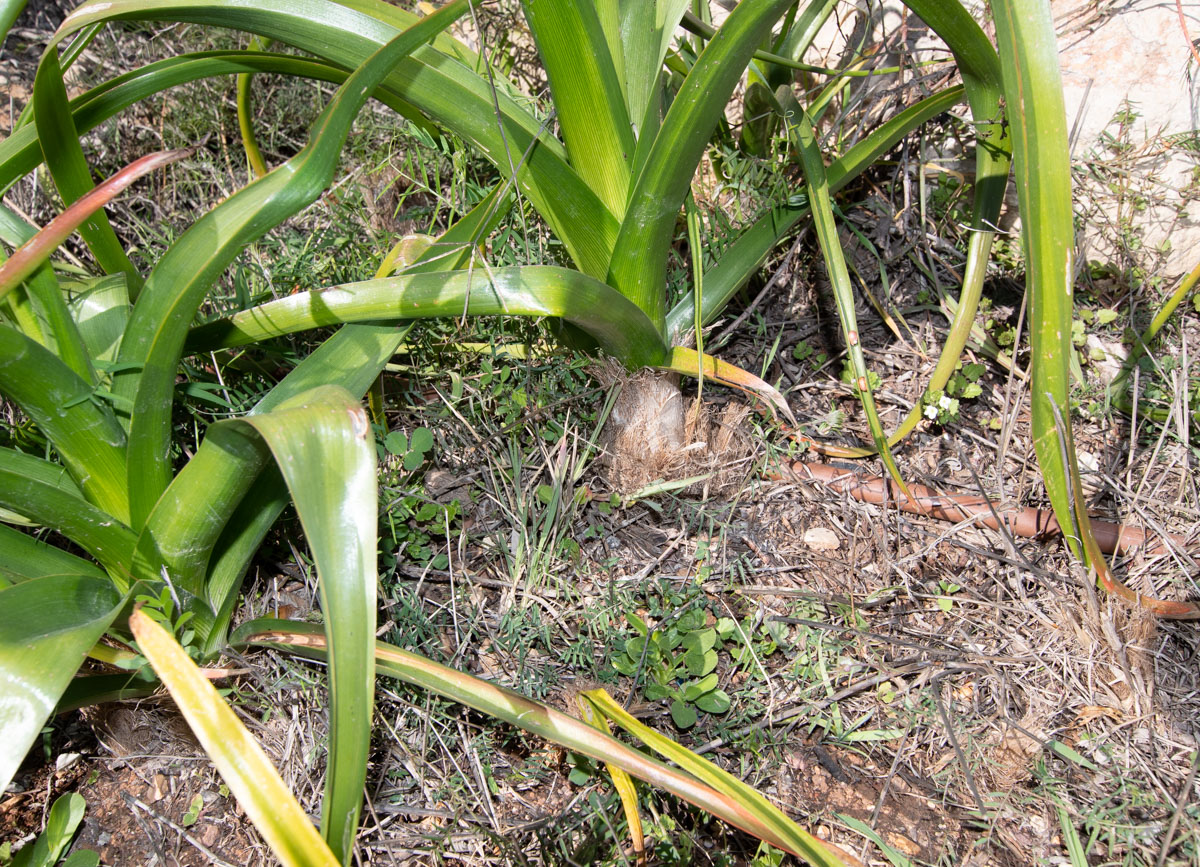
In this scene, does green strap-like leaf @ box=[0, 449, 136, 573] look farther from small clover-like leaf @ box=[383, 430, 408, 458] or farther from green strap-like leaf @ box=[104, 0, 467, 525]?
small clover-like leaf @ box=[383, 430, 408, 458]

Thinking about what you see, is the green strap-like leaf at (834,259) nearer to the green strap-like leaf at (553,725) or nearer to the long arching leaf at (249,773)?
the green strap-like leaf at (553,725)

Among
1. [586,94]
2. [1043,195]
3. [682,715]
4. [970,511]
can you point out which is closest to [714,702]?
[682,715]

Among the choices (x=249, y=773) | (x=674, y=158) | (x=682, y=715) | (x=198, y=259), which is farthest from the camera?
(x=682, y=715)

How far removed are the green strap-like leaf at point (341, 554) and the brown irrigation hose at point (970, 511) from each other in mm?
900

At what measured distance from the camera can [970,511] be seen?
1.32m

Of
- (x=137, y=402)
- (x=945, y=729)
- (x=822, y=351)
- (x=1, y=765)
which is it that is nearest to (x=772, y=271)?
(x=822, y=351)

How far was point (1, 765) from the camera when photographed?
2.40 ft

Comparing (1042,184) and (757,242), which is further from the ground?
(1042,184)

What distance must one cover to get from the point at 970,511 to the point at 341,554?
1066mm

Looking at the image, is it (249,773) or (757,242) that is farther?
(757,242)

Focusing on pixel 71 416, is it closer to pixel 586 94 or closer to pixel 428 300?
A: pixel 428 300

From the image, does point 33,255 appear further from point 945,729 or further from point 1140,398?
point 1140,398

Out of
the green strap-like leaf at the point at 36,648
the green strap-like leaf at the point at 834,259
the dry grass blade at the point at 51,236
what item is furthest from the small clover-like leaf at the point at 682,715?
the dry grass blade at the point at 51,236

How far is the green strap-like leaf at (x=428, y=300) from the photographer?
40.0 inches
